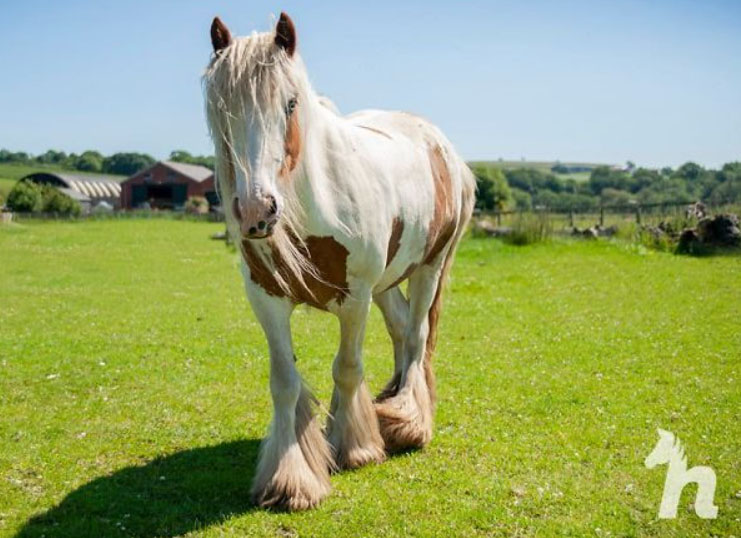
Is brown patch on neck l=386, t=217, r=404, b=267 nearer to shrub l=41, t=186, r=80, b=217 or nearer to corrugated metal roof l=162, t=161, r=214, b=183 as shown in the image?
shrub l=41, t=186, r=80, b=217

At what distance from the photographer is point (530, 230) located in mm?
23344

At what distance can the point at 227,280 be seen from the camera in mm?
17078

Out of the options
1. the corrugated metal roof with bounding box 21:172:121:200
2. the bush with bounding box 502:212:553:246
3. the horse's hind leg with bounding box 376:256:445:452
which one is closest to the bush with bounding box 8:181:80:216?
the corrugated metal roof with bounding box 21:172:121:200

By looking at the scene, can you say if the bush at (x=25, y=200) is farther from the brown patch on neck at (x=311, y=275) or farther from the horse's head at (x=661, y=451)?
the horse's head at (x=661, y=451)

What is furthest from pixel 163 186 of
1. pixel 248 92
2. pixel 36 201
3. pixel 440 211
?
pixel 248 92

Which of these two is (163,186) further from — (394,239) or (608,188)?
(394,239)

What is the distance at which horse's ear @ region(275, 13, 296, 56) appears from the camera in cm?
387

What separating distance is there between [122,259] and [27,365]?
46.4ft

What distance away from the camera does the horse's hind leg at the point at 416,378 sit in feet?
17.9

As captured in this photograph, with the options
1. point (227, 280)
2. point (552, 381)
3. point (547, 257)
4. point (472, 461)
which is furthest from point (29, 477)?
point (547, 257)

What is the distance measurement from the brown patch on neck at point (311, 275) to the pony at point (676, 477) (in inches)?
107

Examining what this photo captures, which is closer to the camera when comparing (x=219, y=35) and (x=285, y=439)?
(x=219, y=35)

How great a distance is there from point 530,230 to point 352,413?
19.3 metres

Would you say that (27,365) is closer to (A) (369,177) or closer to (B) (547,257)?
(A) (369,177)
